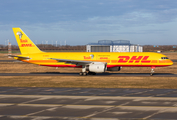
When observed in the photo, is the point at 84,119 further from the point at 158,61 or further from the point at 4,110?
the point at 158,61

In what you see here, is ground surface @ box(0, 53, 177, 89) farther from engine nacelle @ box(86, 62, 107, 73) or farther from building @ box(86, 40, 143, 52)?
building @ box(86, 40, 143, 52)

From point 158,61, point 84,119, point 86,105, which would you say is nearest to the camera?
point 84,119

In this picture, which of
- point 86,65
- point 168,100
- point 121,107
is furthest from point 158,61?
point 121,107

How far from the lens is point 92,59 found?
43.0 meters

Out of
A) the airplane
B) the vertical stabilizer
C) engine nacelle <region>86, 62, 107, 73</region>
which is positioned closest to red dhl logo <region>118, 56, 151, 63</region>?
the airplane

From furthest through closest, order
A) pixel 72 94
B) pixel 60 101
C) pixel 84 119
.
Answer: pixel 72 94 < pixel 60 101 < pixel 84 119

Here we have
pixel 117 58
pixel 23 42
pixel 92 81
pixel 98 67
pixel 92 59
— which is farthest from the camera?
pixel 23 42

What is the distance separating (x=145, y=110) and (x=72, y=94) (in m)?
8.33

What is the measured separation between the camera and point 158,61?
135 feet

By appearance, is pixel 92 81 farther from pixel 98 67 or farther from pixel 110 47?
pixel 110 47

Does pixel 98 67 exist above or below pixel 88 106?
above

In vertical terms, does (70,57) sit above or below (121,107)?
above

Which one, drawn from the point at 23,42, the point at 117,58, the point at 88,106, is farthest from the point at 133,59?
the point at 88,106

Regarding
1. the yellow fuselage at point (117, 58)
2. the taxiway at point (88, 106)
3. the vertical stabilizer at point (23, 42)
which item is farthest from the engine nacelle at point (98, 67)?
the taxiway at point (88, 106)
